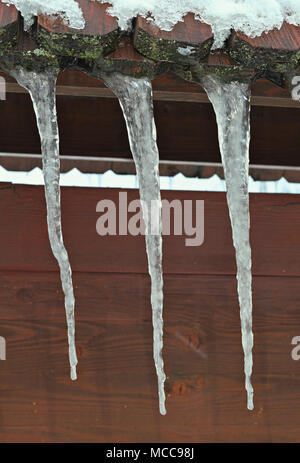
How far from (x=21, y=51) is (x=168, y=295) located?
923 millimetres

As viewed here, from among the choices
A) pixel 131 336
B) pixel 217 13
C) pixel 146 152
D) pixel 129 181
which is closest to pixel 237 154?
pixel 146 152

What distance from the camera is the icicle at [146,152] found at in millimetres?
1483

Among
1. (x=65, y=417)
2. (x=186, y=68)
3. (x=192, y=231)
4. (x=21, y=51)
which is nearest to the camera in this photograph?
(x=21, y=51)

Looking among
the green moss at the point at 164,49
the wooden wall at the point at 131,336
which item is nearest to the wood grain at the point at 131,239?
the wooden wall at the point at 131,336

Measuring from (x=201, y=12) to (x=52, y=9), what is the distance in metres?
0.30

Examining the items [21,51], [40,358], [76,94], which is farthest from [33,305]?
[21,51]

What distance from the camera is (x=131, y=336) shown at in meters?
1.96

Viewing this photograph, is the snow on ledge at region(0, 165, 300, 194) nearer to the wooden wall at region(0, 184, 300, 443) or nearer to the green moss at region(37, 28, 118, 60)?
the wooden wall at region(0, 184, 300, 443)

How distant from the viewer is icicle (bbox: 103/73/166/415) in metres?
1.48

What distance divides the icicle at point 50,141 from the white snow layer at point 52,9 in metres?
0.16

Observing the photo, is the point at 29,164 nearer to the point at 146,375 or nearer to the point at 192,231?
the point at 192,231

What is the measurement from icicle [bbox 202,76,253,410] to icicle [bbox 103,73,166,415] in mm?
149

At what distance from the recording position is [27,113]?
2143 millimetres

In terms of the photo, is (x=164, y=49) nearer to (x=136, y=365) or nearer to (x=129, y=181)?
(x=136, y=365)
